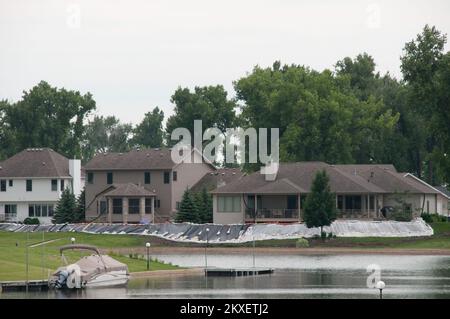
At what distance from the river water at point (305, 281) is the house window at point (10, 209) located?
39.0 meters

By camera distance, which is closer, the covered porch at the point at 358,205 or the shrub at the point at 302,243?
the shrub at the point at 302,243

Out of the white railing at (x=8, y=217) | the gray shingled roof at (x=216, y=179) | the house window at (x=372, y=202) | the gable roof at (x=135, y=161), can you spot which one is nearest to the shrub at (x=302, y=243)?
the house window at (x=372, y=202)

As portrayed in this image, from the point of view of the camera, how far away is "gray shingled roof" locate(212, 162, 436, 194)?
403ft

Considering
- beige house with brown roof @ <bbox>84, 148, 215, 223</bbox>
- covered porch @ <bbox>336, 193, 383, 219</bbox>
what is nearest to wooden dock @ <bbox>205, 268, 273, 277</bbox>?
covered porch @ <bbox>336, 193, 383, 219</bbox>

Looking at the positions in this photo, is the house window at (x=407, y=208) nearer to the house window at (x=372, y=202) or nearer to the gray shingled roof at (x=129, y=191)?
the house window at (x=372, y=202)

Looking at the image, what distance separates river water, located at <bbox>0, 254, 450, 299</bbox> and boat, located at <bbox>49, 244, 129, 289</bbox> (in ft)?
2.42

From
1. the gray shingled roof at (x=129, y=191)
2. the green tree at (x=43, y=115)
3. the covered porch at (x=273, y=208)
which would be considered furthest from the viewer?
the green tree at (x=43, y=115)

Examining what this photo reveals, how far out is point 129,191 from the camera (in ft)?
425

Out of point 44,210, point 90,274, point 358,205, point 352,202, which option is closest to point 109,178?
point 44,210

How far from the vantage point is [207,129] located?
554ft

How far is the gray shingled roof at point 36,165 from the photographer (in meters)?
141

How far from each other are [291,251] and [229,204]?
48.4 feet
